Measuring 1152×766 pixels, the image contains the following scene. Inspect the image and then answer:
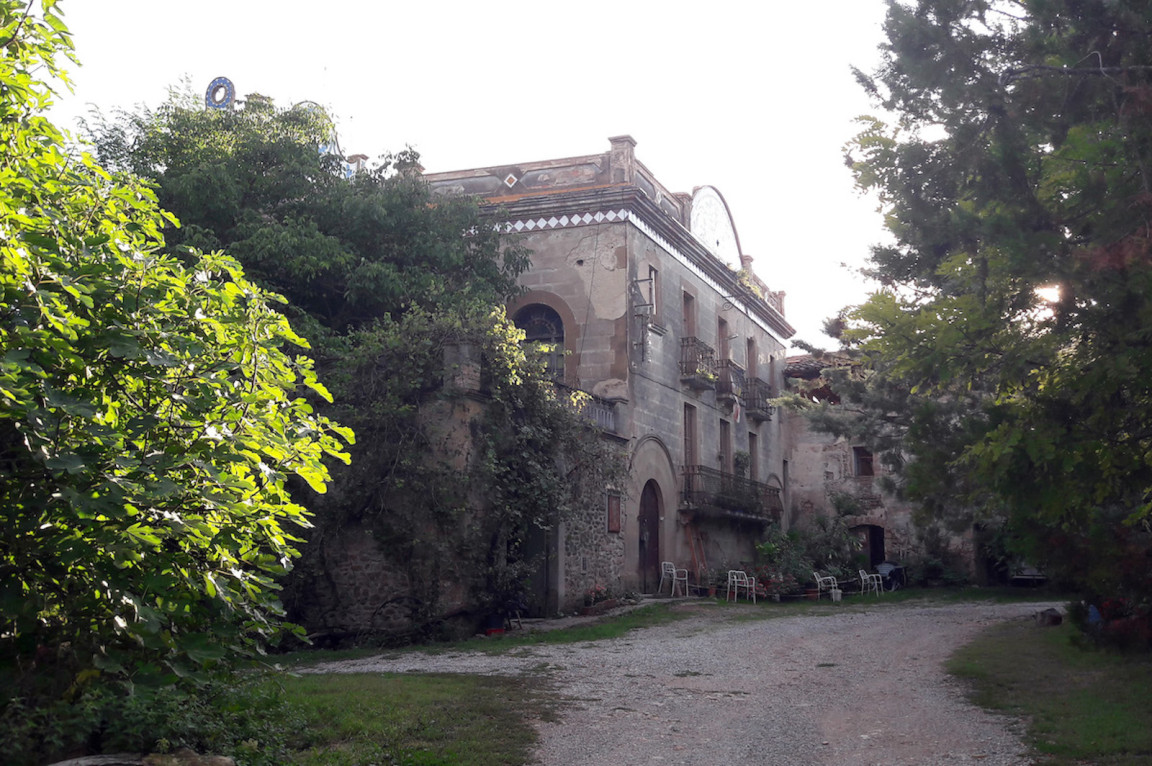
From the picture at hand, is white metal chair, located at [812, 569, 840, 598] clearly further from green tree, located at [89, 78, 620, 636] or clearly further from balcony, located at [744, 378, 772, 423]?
green tree, located at [89, 78, 620, 636]

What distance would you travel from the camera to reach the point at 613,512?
58.7 ft

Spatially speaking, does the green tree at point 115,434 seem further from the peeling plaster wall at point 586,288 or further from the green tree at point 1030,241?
the peeling plaster wall at point 586,288

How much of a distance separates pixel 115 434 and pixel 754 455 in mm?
23053

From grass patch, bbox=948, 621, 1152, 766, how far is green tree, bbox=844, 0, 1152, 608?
1073mm

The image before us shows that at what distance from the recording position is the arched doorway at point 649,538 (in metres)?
19.9

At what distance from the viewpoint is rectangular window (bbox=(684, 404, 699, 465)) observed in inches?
890

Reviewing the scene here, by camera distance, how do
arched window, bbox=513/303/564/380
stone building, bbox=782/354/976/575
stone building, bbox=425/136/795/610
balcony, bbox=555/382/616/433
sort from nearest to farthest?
balcony, bbox=555/382/616/433, stone building, bbox=425/136/795/610, arched window, bbox=513/303/564/380, stone building, bbox=782/354/976/575

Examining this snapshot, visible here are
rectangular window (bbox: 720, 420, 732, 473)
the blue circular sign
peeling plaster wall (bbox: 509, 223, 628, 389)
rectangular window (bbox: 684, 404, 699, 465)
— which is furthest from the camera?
rectangular window (bbox: 720, 420, 732, 473)

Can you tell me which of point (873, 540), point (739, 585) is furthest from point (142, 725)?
point (873, 540)

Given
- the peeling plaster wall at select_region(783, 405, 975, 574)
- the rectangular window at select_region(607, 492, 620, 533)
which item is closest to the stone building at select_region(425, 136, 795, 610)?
the rectangular window at select_region(607, 492, 620, 533)

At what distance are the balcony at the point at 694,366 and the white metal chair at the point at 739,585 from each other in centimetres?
401

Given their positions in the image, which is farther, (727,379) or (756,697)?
(727,379)

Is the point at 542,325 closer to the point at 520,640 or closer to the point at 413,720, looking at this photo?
the point at 520,640

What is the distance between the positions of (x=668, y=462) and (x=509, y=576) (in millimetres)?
8200
